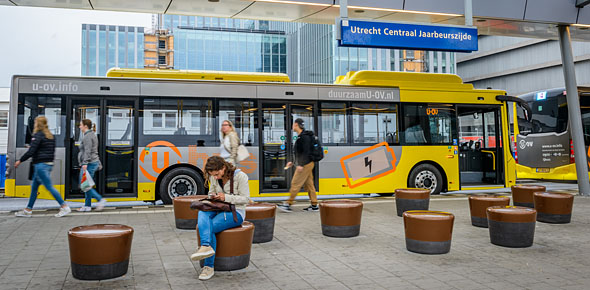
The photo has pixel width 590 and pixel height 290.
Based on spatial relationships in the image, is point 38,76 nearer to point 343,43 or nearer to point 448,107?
point 343,43

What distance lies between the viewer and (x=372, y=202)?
11945mm

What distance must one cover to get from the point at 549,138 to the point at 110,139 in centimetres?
1495

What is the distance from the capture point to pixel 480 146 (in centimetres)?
1398

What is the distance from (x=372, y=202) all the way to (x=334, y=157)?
1468mm

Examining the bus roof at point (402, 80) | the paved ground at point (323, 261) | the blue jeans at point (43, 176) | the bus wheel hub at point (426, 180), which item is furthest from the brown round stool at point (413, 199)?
the blue jeans at point (43, 176)

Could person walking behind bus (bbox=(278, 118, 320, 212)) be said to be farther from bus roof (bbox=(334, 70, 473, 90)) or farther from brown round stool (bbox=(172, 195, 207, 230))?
bus roof (bbox=(334, 70, 473, 90))

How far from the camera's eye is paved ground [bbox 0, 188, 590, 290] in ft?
16.0

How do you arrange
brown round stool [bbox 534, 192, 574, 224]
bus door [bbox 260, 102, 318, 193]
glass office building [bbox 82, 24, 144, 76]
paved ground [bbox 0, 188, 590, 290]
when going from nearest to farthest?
paved ground [bbox 0, 188, 590, 290]
brown round stool [bbox 534, 192, 574, 224]
bus door [bbox 260, 102, 318, 193]
glass office building [bbox 82, 24, 144, 76]

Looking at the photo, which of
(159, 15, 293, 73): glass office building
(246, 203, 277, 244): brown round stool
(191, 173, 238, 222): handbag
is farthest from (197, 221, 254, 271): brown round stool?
(159, 15, 293, 73): glass office building

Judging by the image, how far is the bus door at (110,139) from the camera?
35.2ft

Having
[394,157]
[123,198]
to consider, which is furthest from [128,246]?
[394,157]

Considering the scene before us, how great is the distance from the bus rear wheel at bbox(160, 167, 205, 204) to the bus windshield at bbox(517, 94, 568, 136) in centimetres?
1198

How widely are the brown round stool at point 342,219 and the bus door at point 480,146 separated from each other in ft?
23.8

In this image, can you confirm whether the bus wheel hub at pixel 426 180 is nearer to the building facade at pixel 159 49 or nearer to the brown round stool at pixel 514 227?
the brown round stool at pixel 514 227
